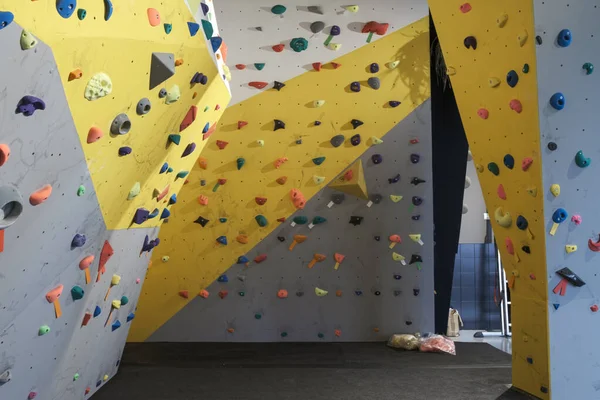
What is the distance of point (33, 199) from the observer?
1614 mm

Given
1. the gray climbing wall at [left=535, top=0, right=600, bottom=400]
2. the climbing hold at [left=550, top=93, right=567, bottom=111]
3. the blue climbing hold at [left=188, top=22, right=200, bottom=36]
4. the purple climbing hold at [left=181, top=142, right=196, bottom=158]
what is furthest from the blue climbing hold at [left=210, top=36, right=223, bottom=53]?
the climbing hold at [left=550, top=93, right=567, bottom=111]

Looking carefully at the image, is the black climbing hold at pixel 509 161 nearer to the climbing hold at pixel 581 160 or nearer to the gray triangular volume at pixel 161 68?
the climbing hold at pixel 581 160

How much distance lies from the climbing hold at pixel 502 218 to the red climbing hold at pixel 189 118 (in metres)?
1.67

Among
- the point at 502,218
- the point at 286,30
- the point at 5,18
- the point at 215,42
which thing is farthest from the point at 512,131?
the point at 5,18

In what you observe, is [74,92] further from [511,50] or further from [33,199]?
[511,50]

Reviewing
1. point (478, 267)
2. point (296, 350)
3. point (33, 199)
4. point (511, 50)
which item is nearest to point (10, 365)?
point (33, 199)

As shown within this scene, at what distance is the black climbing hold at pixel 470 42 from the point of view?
284 cm

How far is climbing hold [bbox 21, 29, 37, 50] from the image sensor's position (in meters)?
Answer: 1.31

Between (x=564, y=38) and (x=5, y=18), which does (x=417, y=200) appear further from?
(x=5, y=18)

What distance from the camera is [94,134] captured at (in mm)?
1782

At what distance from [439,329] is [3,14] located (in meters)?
4.35

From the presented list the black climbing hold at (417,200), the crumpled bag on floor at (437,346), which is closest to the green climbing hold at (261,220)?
the black climbing hold at (417,200)

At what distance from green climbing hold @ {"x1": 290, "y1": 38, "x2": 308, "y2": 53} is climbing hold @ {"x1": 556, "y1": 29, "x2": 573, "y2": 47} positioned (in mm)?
2218

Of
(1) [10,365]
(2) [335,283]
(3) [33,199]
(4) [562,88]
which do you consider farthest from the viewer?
(2) [335,283]
